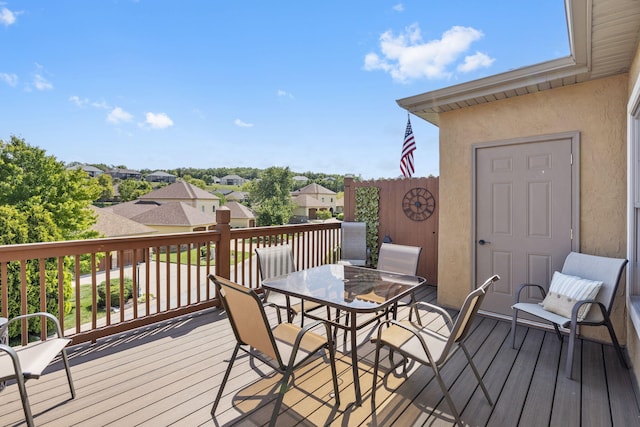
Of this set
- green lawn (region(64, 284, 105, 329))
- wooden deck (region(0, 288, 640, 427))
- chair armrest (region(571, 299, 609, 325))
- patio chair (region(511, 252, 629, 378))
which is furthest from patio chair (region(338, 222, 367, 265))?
green lawn (region(64, 284, 105, 329))

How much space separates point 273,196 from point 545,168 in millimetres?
35230

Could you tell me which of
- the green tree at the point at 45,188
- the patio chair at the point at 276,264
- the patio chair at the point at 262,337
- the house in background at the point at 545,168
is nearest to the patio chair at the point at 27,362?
the patio chair at the point at 262,337

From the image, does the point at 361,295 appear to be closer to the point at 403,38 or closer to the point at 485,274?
the point at 485,274

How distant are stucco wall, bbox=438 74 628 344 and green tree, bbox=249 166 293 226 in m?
31.3

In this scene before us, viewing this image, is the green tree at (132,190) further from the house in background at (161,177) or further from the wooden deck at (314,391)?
the wooden deck at (314,391)

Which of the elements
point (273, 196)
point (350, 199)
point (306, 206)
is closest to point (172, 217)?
point (273, 196)

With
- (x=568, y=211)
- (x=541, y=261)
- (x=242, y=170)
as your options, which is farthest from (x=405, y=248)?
(x=242, y=170)

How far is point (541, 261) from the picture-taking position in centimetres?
356

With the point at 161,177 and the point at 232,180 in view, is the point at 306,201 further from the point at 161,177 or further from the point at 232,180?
the point at 161,177

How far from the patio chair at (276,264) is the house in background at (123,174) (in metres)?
72.8

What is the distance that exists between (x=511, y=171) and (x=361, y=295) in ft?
8.59

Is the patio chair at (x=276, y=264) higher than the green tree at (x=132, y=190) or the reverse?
the reverse

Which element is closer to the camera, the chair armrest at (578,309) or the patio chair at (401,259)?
the chair armrest at (578,309)

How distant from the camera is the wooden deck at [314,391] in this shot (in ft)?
6.51
